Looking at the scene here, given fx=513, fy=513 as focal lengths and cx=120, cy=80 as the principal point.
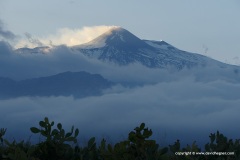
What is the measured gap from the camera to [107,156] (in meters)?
6.19

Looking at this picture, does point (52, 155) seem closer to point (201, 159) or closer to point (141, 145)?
Result: point (141, 145)

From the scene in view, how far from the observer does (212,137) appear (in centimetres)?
727

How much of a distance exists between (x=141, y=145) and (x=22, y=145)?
2015mm

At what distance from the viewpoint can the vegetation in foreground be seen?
6.33 meters

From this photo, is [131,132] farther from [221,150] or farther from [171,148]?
[221,150]

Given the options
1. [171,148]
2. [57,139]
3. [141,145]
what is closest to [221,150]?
[171,148]

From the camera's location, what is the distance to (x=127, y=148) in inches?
257

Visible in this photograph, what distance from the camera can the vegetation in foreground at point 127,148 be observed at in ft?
20.8

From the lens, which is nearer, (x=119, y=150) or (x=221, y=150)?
(x=119, y=150)

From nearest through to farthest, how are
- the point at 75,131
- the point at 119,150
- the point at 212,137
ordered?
1. the point at 119,150
2. the point at 75,131
3. the point at 212,137

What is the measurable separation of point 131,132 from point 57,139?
3.89 ft

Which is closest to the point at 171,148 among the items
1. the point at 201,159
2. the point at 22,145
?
the point at 201,159

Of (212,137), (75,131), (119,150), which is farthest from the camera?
(212,137)

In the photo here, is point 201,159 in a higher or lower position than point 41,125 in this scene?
lower
